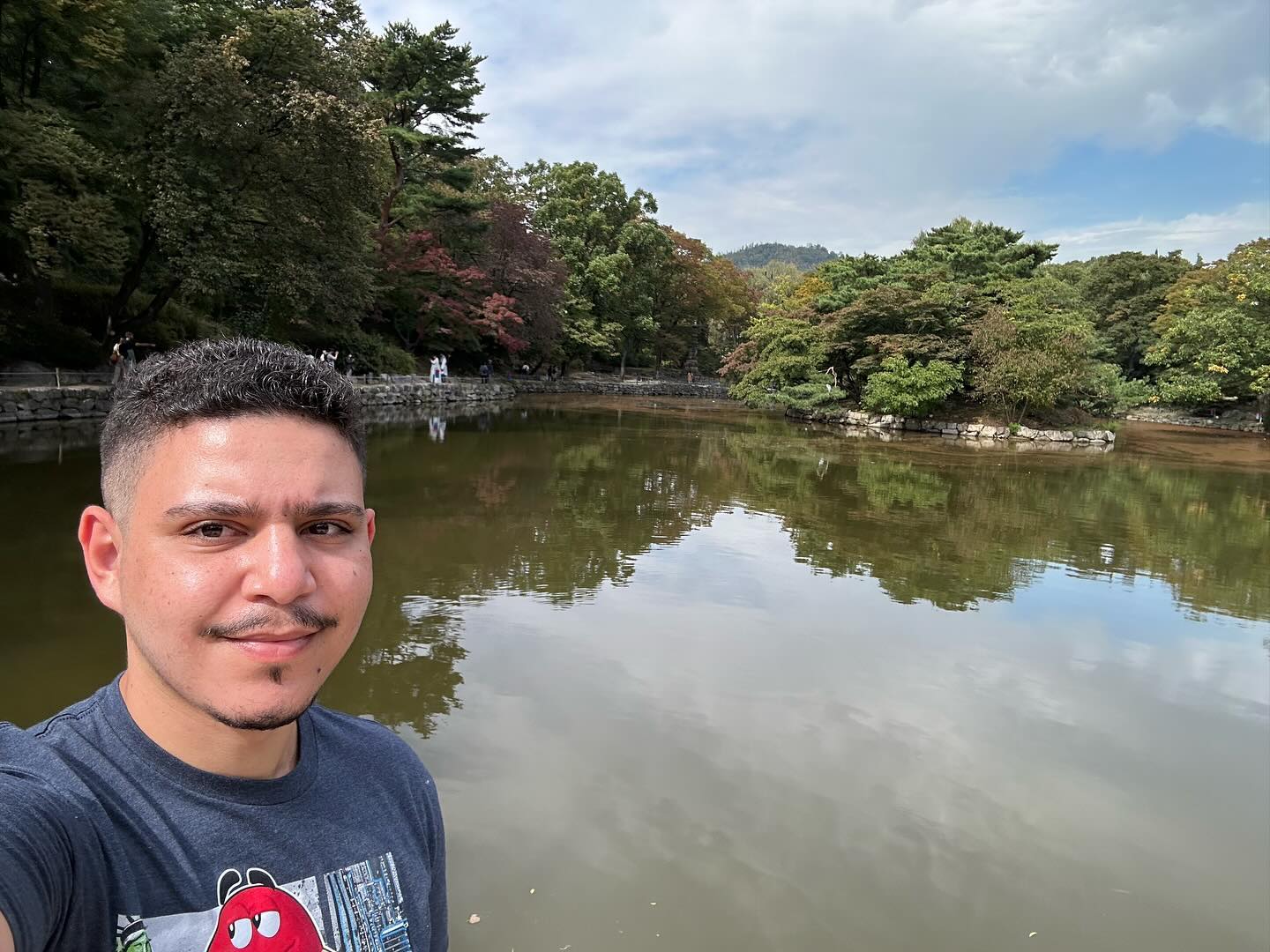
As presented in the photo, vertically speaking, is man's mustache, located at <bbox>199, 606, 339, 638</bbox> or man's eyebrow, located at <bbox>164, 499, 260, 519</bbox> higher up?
man's eyebrow, located at <bbox>164, 499, 260, 519</bbox>

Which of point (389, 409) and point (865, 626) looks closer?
point (865, 626)

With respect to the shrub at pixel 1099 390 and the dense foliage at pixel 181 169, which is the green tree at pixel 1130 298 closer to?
the shrub at pixel 1099 390

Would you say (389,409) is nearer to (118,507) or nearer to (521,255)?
(521,255)

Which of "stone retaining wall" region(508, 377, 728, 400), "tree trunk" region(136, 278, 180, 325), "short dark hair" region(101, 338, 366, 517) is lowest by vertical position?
"short dark hair" region(101, 338, 366, 517)

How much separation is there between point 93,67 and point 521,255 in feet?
50.7

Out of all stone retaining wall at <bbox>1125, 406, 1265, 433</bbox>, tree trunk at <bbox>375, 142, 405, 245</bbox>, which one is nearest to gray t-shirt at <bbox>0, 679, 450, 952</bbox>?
tree trunk at <bbox>375, 142, 405, 245</bbox>

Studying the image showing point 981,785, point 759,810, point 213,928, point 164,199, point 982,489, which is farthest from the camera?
point 982,489

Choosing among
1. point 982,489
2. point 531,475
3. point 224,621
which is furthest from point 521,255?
point 224,621

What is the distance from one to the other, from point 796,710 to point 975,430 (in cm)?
1960

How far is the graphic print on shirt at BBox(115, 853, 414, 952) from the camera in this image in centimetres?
75

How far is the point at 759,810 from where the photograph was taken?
3.05 m

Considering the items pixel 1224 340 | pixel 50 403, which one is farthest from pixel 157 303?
pixel 1224 340

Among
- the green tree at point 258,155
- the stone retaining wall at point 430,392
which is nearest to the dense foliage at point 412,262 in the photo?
the green tree at point 258,155

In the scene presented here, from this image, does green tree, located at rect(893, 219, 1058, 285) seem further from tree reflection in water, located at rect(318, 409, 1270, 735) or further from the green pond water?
the green pond water
